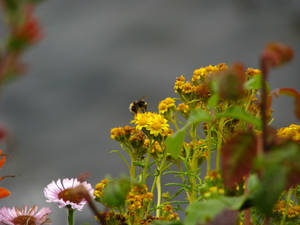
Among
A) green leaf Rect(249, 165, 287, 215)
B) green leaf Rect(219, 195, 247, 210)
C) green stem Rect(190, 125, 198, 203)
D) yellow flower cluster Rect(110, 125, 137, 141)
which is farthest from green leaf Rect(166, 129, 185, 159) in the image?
yellow flower cluster Rect(110, 125, 137, 141)

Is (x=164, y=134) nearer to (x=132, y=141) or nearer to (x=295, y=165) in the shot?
(x=132, y=141)

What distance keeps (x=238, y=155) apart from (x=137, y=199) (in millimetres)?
616

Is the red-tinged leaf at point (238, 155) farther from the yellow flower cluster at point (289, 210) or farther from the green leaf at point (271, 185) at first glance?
the yellow flower cluster at point (289, 210)

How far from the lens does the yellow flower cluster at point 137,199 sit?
1081 millimetres

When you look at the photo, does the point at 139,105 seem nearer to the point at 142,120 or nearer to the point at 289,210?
the point at 142,120

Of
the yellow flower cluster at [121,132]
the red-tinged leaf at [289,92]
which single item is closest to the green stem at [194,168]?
the yellow flower cluster at [121,132]

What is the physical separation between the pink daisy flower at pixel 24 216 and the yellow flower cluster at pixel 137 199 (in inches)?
9.9

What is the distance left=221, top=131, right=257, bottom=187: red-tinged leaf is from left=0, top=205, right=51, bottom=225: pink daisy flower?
774mm

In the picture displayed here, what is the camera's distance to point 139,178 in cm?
135

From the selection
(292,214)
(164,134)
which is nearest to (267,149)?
(292,214)

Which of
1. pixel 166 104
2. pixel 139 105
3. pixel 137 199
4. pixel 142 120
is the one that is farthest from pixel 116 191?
pixel 139 105

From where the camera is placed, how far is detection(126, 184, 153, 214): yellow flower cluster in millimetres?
1081

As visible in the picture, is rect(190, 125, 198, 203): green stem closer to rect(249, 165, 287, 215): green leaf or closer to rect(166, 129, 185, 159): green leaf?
rect(166, 129, 185, 159): green leaf

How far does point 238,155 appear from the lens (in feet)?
1.71
